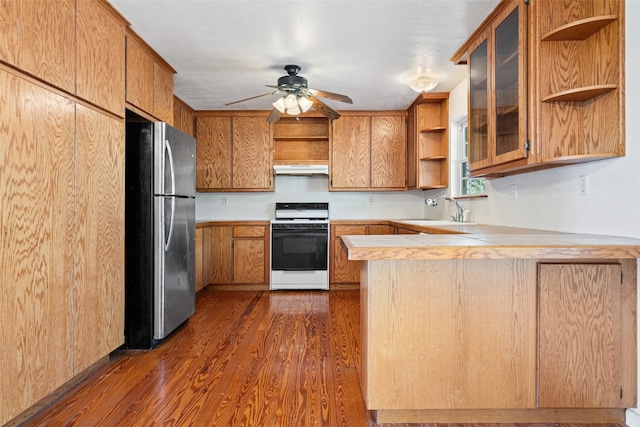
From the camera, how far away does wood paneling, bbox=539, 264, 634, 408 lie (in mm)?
1671

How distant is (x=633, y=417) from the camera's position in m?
1.70

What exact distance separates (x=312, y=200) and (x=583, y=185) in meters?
3.51

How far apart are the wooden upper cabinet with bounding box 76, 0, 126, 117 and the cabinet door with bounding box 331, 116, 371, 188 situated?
2.76 metres

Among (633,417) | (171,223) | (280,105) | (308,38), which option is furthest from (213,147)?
(633,417)

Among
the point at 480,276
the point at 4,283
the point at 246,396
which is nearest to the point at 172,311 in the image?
the point at 246,396

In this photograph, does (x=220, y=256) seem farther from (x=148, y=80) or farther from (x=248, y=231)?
(x=148, y=80)

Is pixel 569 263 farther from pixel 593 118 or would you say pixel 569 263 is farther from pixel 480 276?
pixel 593 118

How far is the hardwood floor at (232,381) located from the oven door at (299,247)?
129cm

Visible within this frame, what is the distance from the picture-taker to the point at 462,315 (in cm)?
170

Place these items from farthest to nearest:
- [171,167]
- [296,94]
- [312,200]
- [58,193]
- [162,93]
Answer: [312,200]
[296,94]
[162,93]
[171,167]
[58,193]

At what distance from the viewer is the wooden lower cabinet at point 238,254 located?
15.4 feet

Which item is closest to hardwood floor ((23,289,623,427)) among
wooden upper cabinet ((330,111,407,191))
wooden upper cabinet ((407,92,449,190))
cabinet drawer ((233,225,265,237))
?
cabinet drawer ((233,225,265,237))

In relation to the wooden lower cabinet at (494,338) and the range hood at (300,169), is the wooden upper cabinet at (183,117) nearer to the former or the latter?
the range hood at (300,169)

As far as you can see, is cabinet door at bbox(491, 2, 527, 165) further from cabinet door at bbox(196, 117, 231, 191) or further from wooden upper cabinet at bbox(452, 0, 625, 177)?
cabinet door at bbox(196, 117, 231, 191)
